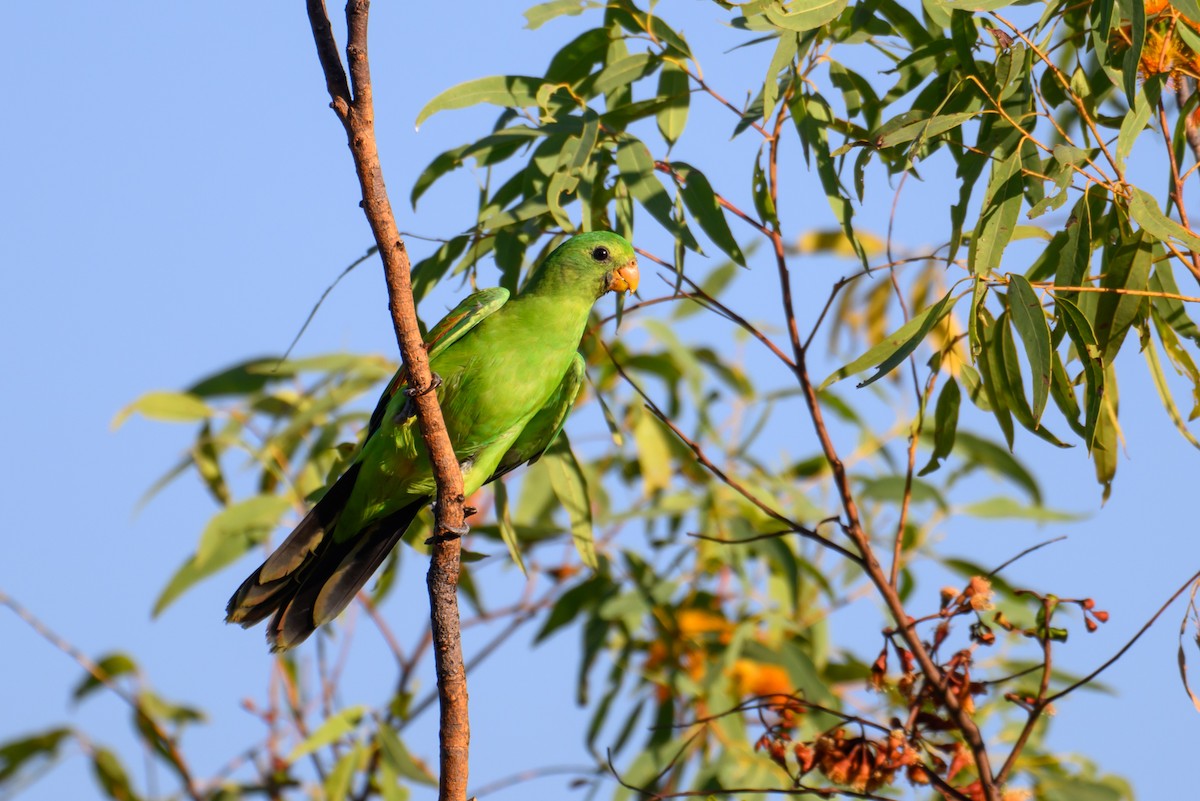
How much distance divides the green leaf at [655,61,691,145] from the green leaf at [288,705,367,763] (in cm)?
232

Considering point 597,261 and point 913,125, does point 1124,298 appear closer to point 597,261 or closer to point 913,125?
point 913,125

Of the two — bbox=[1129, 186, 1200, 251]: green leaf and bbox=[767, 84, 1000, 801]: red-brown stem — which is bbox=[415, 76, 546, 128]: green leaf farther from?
bbox=[1129, 186, 1200, 251]: green leaf

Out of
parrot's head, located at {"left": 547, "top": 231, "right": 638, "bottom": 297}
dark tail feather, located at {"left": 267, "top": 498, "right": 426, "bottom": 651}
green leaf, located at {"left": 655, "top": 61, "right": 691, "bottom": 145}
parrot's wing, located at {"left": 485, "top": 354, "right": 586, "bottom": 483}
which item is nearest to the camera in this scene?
green leaf, located at {"left": 655, "top": 61, "right": 691, "bottom": 145}

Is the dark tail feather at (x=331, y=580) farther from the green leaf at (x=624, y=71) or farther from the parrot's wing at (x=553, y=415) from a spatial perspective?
the green leaf at (x=624, y=71)

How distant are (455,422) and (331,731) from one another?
4.36ft

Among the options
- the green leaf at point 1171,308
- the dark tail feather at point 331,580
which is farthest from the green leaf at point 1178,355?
the dark tail feather at point 331,580

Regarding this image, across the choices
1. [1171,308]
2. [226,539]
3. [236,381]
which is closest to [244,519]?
[226,539]

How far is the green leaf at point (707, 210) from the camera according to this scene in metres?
3.21

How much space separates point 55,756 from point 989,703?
380cm

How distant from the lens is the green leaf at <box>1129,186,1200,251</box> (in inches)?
94.4

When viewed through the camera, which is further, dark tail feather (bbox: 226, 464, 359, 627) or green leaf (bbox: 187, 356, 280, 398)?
green leaf (bbox: 187, 356, 280, 398)

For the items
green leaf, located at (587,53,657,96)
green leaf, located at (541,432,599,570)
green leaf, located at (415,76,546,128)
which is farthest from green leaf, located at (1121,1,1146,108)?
green leaf, located at (541,432,599,570)

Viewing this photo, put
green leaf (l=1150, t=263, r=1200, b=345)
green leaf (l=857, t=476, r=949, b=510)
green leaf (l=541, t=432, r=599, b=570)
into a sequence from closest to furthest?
green leaf (l=1150, t=263, r=1200, b=345) → green leaf (l=541, t=432, r=599, b=570) → green leaf (l=857, t=476, r=949, b=510)

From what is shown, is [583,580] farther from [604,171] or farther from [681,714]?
[604,171]
